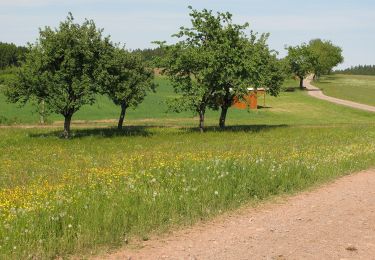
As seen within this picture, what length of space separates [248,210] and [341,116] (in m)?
56.3

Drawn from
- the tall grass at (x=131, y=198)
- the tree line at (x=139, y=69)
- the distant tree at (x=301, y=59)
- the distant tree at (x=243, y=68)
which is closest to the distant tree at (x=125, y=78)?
the tree line at (x=139, y=69)

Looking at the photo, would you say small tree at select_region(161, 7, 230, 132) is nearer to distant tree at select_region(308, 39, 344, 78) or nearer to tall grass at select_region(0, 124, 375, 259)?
tall grass at select_region(0, 124, 375, 259)

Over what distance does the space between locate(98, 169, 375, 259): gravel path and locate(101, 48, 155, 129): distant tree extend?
24.0 m

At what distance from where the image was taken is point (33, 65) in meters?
30.8

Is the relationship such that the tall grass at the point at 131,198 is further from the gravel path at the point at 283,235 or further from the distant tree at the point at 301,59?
the distant tree at the point at 301,59

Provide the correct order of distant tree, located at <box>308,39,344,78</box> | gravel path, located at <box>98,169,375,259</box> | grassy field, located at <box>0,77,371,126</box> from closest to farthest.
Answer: gravel path, located at <box>98,169,375,259</box>, grassy field, located at <box>0,77,371,126</box>, distant tree, located at <box>308,39,344,78</box>

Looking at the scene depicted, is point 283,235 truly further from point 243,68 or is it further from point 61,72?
point 243,68

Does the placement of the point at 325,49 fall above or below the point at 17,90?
above

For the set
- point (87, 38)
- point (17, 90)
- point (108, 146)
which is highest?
point (87, 38)

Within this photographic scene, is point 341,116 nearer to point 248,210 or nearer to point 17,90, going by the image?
point 17,90

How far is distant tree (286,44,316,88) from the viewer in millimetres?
109812

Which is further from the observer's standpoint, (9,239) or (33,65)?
(33,65)

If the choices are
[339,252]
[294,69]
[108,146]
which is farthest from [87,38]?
[294,69]

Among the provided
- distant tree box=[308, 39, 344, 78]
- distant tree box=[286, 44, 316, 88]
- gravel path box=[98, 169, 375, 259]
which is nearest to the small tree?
gravel path box=[98, 169, 375, 259]
